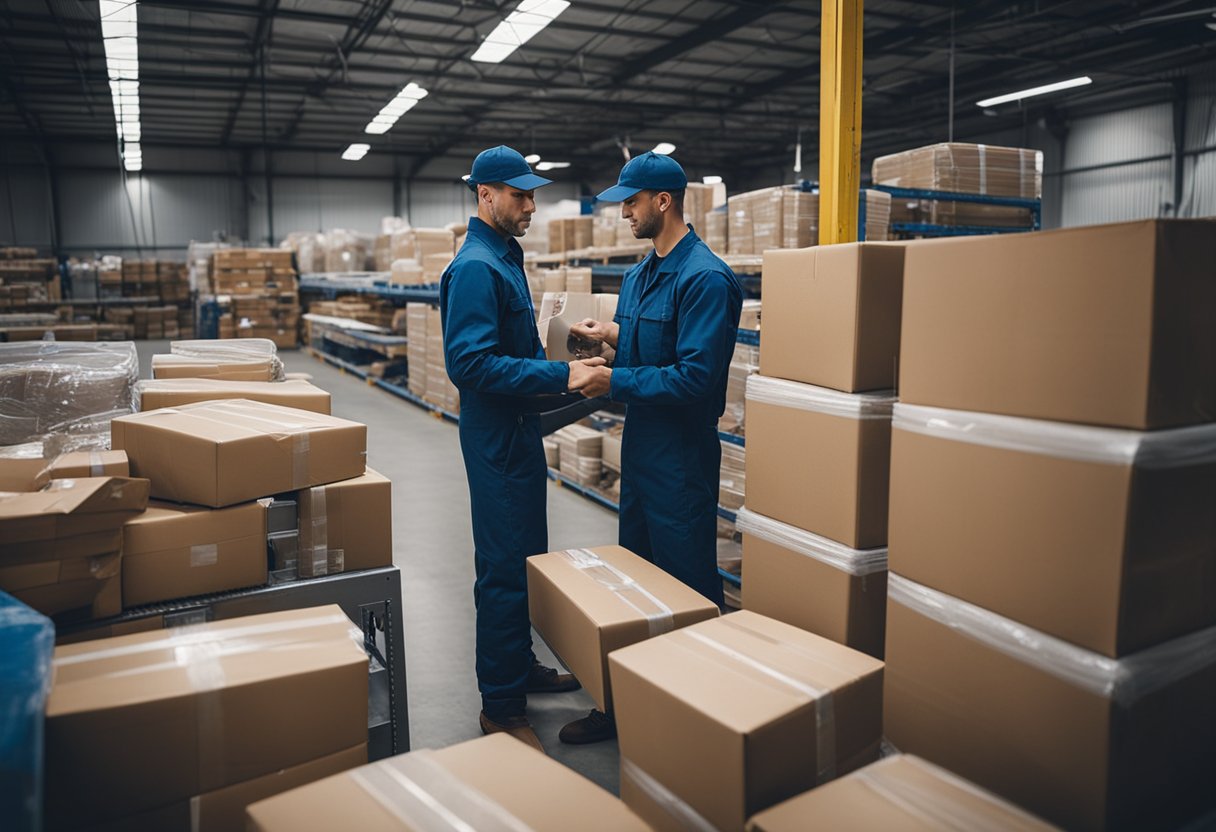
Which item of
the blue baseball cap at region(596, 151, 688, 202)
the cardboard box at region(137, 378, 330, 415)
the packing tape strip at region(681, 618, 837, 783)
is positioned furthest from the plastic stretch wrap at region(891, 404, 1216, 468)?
the cardboard box at region(137, 378, 330, 415)

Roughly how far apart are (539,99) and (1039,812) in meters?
16.8

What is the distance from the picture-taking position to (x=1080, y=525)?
1457 millimetres

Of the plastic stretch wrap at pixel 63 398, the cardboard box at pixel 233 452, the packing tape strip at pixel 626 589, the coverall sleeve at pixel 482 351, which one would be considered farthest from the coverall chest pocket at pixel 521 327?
the plastic stretch wrap at pixel 63 398

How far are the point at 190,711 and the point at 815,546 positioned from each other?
1525 mm

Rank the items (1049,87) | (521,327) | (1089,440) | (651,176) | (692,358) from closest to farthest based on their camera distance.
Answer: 1. (1089,440)
2. (692,358)
3. (651,176)
4. (521,327)
5. (1049,87)

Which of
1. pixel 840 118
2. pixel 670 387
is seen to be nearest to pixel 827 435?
pixel 670 387

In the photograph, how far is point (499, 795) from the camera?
62.9 inches

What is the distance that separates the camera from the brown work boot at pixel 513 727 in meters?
2.88

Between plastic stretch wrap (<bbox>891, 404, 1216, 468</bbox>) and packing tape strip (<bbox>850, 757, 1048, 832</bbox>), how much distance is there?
0.64 meters

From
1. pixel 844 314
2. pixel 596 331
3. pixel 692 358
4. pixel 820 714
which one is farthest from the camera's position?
pixel 596 331

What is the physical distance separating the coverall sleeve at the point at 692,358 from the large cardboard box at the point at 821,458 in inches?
12.5

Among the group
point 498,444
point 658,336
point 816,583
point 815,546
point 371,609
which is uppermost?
point 658,336

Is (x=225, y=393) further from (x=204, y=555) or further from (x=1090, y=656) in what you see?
(x=1090, y=656)

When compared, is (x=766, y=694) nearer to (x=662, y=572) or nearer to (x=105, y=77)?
(x=662, y=572)
